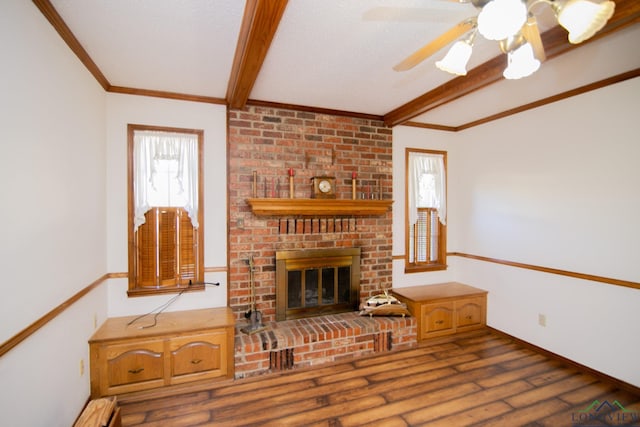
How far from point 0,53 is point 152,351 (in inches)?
85.3

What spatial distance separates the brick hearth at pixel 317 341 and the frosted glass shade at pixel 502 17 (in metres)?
2.69

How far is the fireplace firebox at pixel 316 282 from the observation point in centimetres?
323

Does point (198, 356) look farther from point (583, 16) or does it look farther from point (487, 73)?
point (487, 73)

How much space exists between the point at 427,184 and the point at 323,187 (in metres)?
1.59

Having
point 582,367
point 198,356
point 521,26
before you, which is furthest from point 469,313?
point 521,26

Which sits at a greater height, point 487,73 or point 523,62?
point 487,73

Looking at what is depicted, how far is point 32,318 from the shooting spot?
60.8 inches

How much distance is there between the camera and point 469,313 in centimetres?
361

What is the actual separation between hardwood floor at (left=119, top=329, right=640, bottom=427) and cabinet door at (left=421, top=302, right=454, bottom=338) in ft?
1.39

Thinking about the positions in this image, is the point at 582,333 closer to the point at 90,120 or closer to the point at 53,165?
the point at 53,165

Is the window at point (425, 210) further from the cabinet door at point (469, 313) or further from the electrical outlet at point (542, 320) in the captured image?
the electrical outlet at point (542, 320)

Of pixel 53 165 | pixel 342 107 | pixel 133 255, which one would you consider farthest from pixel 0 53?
pixel 342 107

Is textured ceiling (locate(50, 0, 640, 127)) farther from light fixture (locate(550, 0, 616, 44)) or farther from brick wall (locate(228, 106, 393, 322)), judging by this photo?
light fixture (locate(550, 0, 616, 44))

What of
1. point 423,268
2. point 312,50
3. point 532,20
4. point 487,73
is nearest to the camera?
point 532,20
